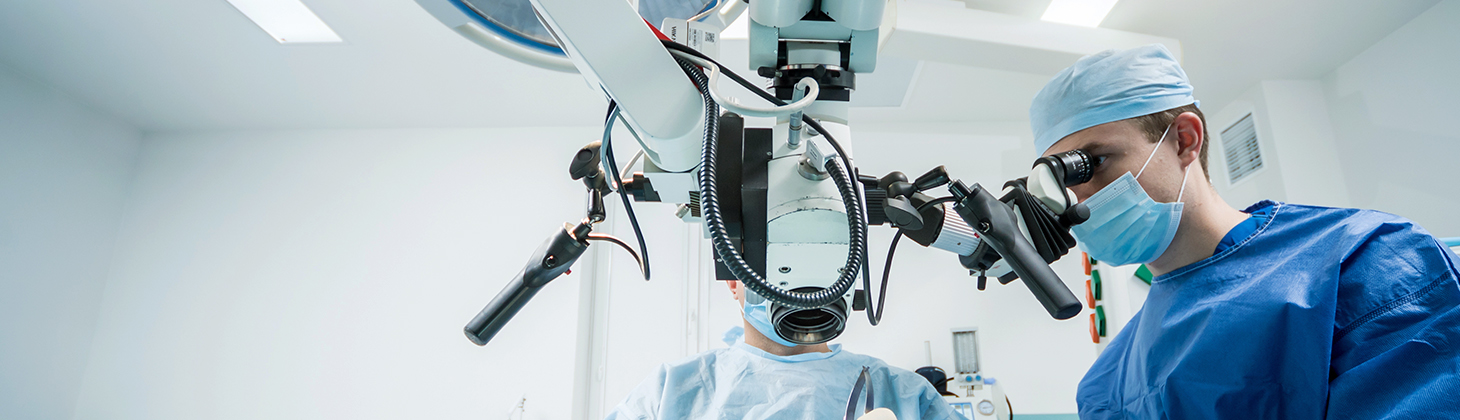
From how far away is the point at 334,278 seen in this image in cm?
264

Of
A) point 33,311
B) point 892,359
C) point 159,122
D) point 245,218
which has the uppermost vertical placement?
point 159,122

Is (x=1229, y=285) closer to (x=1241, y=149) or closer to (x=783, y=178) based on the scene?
(x=783, y=178)

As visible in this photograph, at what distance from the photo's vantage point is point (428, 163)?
9.18ft

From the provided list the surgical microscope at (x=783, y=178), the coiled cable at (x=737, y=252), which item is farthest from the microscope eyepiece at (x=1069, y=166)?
the coiled cable at (x=737, y=252)

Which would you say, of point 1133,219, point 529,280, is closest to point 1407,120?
point 1133,219

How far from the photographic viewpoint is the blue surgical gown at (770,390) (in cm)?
99

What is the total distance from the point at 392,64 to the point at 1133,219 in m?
2.46

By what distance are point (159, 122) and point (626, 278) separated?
2.45 metres

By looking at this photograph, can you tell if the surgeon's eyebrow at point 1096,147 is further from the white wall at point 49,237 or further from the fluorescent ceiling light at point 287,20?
the white wall at point 49,237

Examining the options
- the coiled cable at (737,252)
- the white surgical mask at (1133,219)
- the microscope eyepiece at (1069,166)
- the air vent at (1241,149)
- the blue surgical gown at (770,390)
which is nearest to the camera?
the coiled cable at (737,252)

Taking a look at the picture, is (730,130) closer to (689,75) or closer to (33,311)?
(689,75)

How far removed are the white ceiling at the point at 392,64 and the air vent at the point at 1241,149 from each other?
145 millimetres

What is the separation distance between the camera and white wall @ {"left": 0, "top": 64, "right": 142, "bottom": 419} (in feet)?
7.52

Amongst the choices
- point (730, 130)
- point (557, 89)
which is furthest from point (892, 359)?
point (730, 130)
